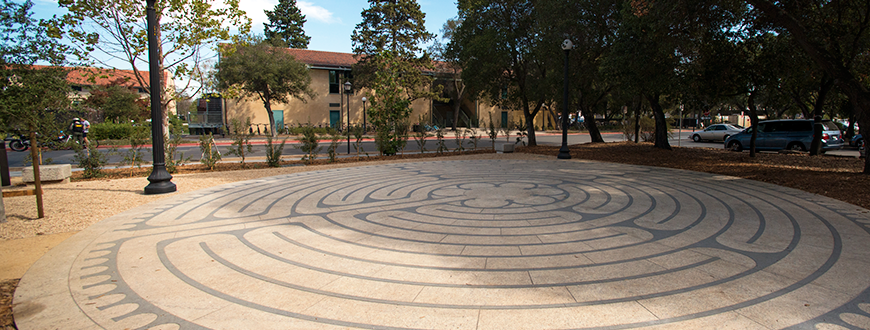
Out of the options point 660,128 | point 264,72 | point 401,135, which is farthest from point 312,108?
point 660,128

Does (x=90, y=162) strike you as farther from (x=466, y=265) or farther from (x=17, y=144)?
(x=17, y=144)

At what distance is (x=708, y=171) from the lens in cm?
1068

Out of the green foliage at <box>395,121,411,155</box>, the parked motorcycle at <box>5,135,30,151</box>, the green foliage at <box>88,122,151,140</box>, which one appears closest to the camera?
the green foliage at <box>395,121,411,155</box>

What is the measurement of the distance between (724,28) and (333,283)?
45.7 ft

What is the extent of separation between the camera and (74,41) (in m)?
10.4

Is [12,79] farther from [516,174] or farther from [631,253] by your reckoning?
[631,253]

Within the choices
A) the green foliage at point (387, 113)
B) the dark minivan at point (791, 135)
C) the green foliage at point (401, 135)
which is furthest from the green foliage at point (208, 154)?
the dark minivan at point (791, 135)

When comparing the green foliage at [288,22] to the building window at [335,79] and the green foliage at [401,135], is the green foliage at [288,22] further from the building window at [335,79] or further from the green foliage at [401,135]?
the green foliage at [401,135]

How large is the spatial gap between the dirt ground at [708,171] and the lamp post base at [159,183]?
2.55 metres

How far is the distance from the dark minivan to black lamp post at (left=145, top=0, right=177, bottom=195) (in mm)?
20476

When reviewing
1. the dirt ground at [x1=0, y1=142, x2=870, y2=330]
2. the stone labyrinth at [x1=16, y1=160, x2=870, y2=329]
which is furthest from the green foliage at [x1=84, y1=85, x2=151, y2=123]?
the stone labyrinth at [x1=16, y1=160, x2=870, y2=329]

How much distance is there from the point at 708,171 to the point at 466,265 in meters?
9.52

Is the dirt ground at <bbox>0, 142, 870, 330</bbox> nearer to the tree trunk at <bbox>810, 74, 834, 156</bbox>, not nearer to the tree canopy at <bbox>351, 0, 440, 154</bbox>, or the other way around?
the tree trunk at <bbox>810, 74, 834, 156</bbox>

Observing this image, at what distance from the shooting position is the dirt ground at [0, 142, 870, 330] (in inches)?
168
